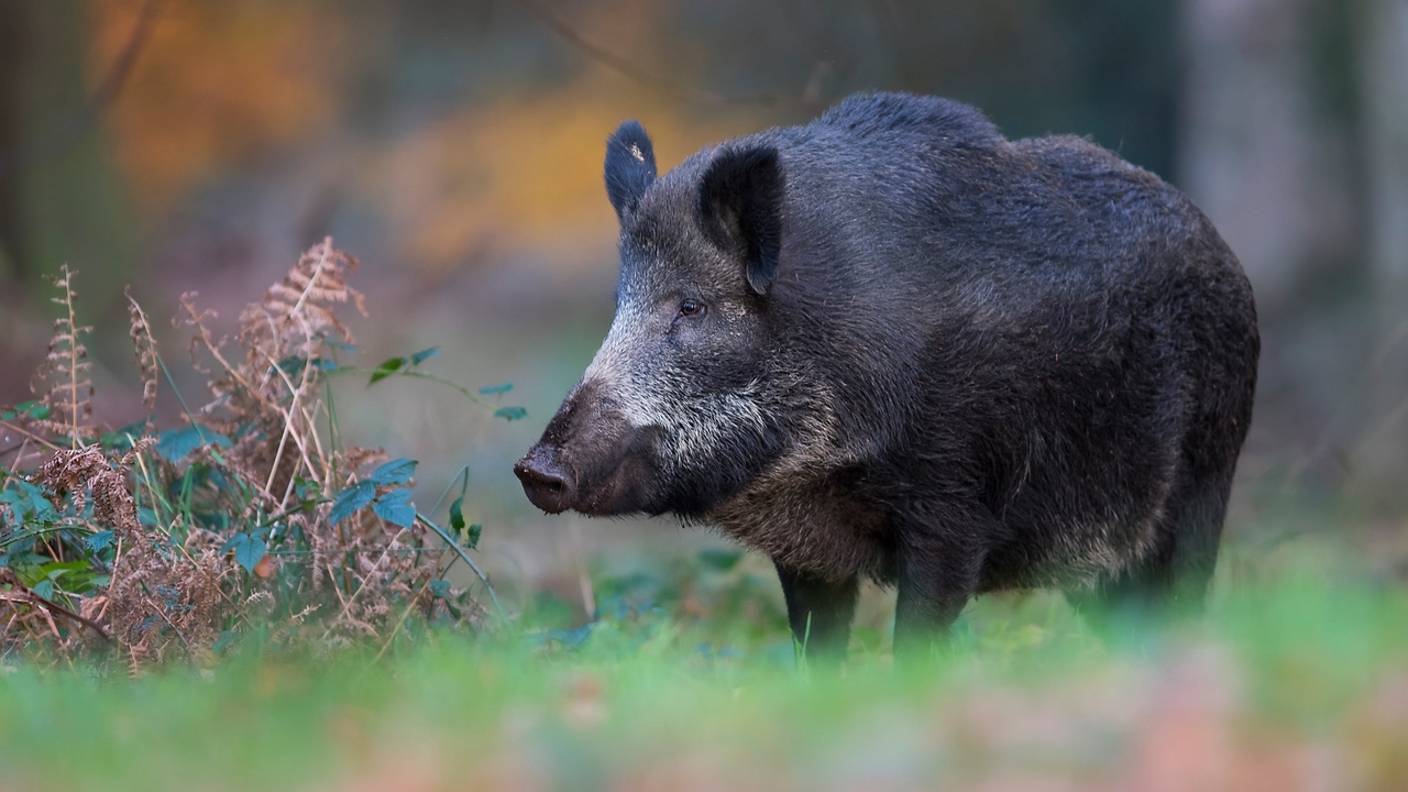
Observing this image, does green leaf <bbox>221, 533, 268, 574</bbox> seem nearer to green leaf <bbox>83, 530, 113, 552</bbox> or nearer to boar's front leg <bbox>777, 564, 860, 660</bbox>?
green leaf <bbox>83, 530, 113, 552</bbox>

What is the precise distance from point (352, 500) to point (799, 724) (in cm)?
223

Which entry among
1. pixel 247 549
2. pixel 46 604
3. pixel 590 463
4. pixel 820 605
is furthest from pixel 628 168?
pixel 46 604

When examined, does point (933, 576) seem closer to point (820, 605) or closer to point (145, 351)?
point (820, 605)

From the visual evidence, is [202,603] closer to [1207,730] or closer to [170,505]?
[170,505]

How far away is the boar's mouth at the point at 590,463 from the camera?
Result: 15.1 ft

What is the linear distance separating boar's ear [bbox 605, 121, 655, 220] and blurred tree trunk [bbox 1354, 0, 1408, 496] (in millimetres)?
6581

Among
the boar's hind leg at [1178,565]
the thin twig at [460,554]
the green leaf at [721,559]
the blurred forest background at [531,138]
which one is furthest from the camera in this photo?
the blurred forest background at [531,138]

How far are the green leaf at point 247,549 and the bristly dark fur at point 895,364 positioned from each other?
2.59ft

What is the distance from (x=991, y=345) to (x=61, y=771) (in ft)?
10.5

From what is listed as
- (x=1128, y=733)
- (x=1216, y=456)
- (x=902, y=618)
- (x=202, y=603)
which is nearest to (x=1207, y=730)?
(x=1128, y=733)

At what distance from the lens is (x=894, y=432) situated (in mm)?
5195

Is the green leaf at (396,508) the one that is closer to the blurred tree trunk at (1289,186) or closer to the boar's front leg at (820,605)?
the boar's front leg at (820,605)

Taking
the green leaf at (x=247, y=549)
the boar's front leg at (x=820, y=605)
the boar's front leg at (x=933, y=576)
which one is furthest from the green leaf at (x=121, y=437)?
the boar's front leg at (x=933, y=576)

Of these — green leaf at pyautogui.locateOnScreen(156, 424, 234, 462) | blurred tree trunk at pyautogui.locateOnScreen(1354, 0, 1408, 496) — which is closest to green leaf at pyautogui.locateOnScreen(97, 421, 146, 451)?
green leaf at pyautogui.locateOnScreen(156, 424, 234, 462)
